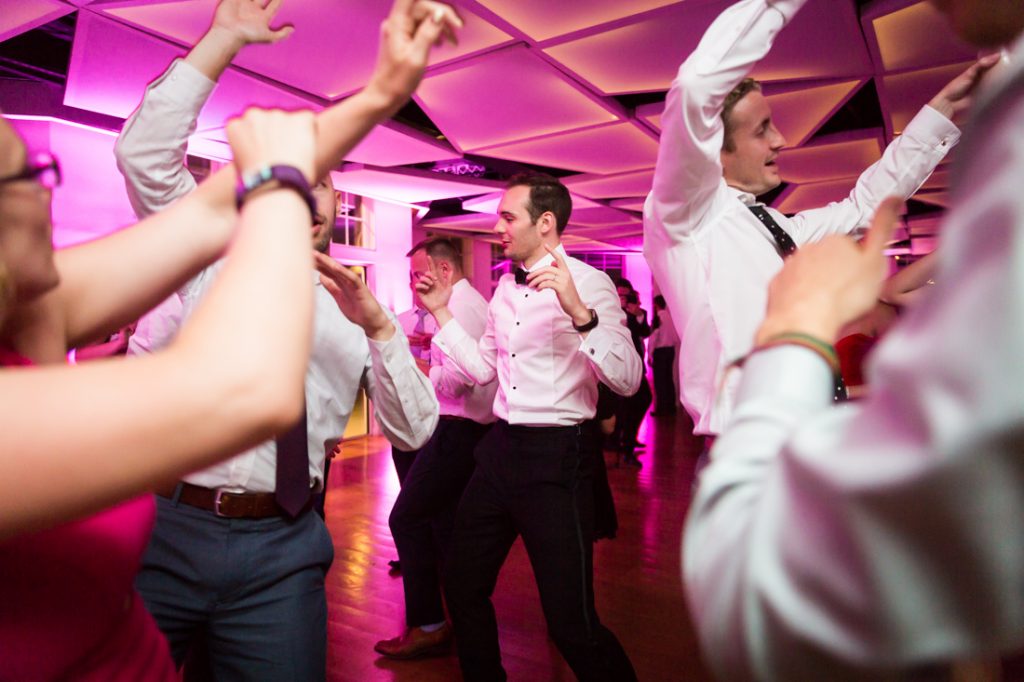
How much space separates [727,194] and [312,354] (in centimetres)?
115

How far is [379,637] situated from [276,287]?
8.73ft

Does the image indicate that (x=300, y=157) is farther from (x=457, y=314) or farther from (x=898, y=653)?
(x=457, y=314)

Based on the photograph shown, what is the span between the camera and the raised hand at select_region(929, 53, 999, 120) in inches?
58.1

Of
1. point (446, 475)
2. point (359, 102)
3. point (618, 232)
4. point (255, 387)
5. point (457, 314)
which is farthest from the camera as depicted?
point (618, 232)

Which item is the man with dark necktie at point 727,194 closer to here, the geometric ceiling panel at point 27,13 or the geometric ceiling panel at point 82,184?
the geometric ceiling panel at point 27,13

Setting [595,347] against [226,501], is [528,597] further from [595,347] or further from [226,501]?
[226,501]

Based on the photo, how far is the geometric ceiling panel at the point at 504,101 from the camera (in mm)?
3662

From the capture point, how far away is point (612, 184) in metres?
6.86

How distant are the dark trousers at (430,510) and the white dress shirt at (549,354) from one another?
549 mm

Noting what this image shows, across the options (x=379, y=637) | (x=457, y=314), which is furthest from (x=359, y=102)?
(x=457, y=314)

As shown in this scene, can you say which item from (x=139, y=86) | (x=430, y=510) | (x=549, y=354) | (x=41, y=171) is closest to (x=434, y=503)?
(x=430, y=510)

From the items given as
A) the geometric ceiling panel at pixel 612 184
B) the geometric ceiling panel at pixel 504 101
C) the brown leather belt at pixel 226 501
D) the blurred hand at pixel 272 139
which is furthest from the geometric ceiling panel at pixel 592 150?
the blurred hand at pixel 272 139

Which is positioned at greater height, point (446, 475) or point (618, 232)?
point (618, 232)

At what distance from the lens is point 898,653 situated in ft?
1.18
